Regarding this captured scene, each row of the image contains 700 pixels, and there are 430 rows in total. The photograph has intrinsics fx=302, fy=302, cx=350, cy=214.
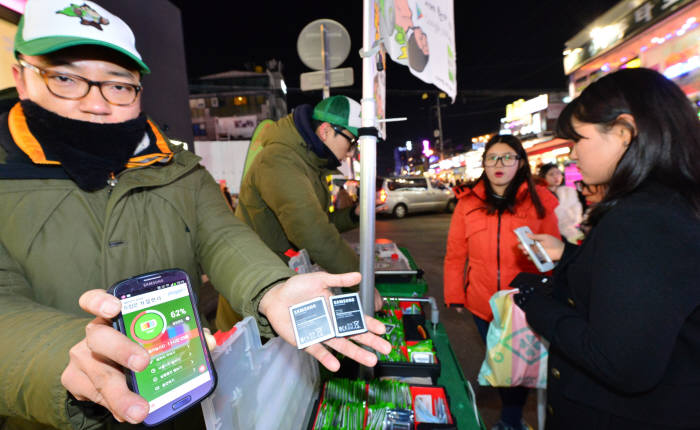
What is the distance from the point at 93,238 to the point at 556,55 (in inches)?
990

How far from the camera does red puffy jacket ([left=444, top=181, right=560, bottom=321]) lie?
7.50 feet

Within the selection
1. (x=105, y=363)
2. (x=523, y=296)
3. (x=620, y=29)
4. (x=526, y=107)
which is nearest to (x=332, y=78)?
(x=523, y=296)

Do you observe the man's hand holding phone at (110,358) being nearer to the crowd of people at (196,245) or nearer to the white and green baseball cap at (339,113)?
the crowd of people at (196,245)

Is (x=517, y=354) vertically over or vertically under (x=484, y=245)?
under

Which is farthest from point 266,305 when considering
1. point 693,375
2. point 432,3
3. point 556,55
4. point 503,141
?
point 556,55

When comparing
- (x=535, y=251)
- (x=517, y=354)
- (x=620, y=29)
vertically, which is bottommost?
(x=517, y=354)

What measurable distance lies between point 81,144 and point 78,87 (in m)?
0.23

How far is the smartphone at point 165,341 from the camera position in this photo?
66cm

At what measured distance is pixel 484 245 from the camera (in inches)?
93.0

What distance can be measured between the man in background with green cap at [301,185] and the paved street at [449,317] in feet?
6.51

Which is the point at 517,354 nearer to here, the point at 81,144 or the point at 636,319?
the point at 636,319

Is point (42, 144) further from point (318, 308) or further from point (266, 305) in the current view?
point (318, 308)

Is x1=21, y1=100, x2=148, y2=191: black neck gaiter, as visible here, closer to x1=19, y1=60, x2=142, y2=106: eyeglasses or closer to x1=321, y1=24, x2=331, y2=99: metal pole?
x1=19, y1=60, x2=142, y2=106: eyeglasses

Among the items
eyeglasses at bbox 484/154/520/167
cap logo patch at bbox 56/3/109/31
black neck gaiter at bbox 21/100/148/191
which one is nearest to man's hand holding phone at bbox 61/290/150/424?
black neck gaiter at bbox 21/100/148/191
